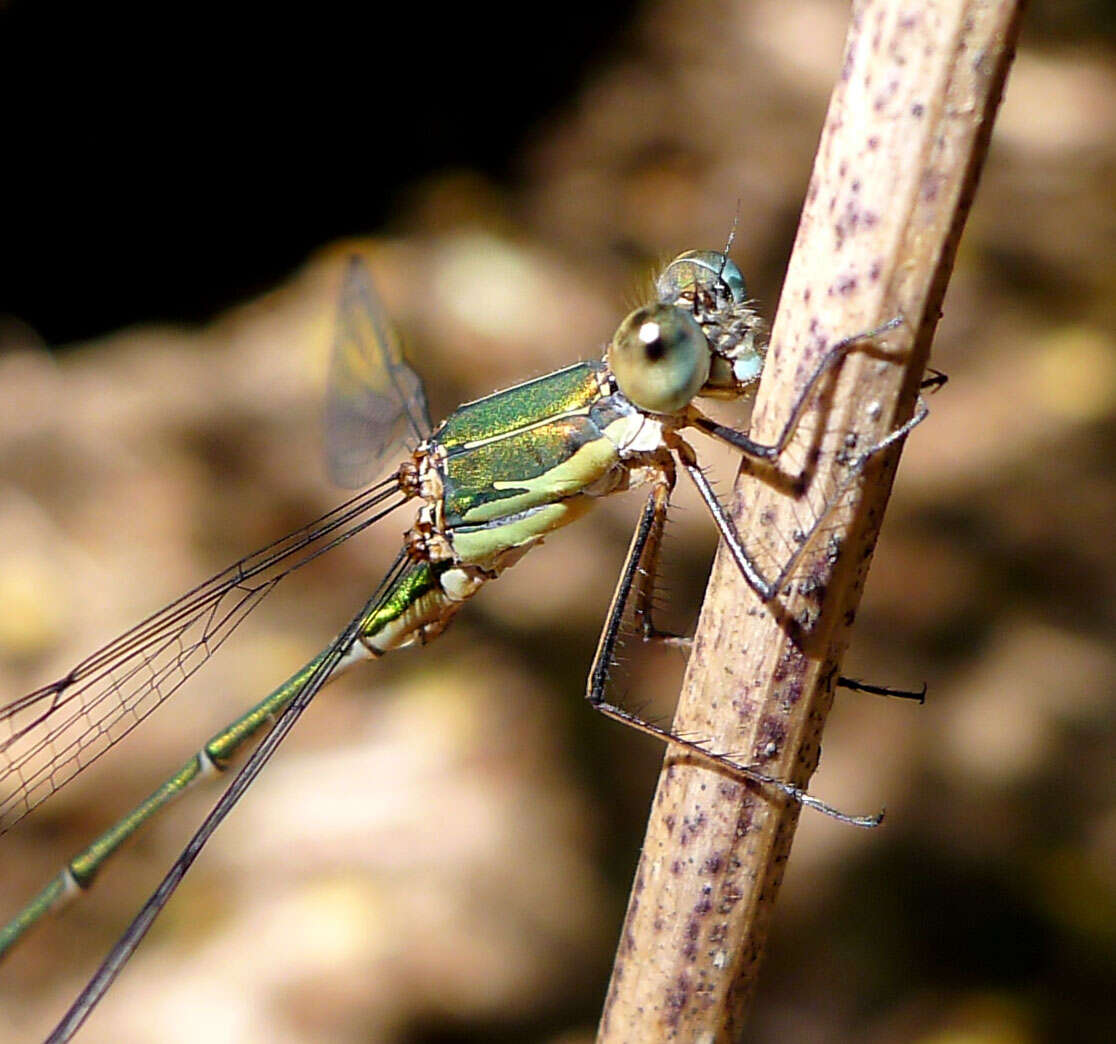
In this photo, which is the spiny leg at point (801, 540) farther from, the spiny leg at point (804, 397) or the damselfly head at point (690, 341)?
the damselfly head at point (690, 341)

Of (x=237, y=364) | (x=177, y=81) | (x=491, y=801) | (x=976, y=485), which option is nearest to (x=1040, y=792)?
(x=976, y=485)

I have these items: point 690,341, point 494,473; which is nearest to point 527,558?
point 494,473

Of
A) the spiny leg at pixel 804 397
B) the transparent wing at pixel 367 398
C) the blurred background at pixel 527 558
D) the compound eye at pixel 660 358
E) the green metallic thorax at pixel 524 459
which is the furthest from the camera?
the blurred background at pixel 527 558

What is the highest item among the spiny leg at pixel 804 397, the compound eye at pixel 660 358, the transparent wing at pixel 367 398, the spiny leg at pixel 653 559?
the transparent wing at pixel 367 398

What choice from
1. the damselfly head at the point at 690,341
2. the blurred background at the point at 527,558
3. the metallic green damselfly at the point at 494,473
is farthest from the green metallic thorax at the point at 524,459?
the blurred background at the point at 527,558

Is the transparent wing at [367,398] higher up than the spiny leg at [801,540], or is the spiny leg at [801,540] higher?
the transparent wing at [367,398]

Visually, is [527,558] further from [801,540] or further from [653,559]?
[801,540]
